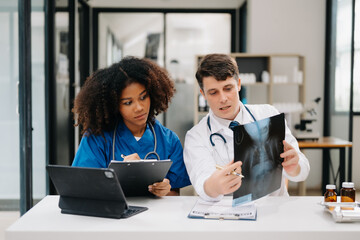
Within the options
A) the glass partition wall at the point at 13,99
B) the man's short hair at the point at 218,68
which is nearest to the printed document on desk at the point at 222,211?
the man's short hair at the point at 218,68

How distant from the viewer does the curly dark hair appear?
5.87 ft

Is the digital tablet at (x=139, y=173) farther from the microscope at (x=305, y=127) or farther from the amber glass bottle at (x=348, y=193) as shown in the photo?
the microscope at (x=305, y=127)

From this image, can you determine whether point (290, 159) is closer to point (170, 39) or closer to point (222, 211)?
point (222, 211)

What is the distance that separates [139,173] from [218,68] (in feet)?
1.84

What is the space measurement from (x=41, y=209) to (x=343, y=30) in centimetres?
386

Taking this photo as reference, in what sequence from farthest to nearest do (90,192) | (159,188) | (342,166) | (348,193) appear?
(342,166) < (159,188) < (348,193) < (90,192)

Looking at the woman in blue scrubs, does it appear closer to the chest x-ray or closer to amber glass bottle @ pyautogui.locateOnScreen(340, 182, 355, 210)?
the chest x-ray

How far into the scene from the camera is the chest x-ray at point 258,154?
52.4 inches

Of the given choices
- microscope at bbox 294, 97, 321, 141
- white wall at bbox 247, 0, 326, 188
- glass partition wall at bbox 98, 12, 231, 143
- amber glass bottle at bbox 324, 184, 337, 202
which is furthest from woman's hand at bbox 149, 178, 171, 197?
glass partition wall at bbox 98, 12, 231, 143

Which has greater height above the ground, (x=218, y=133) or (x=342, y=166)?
(x=218, y=133)

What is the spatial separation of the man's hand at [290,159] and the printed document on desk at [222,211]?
0.67 feet

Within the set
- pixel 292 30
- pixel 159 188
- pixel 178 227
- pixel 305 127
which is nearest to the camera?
pixel 178 227

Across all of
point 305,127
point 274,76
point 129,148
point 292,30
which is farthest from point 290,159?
point 292,30

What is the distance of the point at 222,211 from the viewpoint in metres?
1.35
